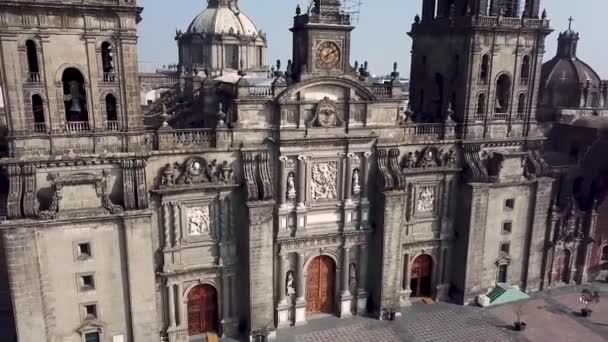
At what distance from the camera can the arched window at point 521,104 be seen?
37812mm

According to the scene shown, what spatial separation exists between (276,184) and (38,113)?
47.4ft

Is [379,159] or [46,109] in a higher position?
[46,109]

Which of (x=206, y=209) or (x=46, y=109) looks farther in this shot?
(x=206, y=209)

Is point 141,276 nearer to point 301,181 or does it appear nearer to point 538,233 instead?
point 301,181

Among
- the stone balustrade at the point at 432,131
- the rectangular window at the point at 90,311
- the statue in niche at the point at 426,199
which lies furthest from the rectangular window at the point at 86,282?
the statue in niche at the point at 426,199

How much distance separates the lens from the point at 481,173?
3641 cm

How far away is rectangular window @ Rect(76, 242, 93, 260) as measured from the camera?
28.2 m

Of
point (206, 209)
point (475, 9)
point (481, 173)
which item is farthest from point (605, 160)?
point (206, 209)

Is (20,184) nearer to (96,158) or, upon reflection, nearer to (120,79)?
(96,158)

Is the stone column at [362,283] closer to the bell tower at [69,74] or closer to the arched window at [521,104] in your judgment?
the arched window at [521,104]

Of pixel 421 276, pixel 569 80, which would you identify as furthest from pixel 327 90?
pixel 569 80

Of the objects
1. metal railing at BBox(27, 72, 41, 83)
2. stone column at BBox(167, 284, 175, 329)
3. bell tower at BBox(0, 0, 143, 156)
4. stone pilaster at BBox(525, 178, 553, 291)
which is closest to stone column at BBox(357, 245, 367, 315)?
stone column at BBox(167, 284, 175, 329)

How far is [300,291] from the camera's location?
35.2 metres

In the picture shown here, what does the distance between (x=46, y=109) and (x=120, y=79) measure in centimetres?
412
